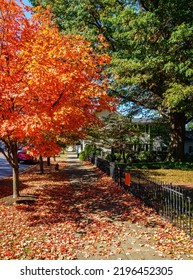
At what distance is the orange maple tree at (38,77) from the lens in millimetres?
8141

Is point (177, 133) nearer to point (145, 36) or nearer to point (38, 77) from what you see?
point (145, 36)

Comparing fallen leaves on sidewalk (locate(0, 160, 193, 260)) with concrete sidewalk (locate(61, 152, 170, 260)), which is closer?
concrete sidewalk (locate(61, 152, 170, 260))

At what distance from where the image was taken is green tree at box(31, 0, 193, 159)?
17859mm

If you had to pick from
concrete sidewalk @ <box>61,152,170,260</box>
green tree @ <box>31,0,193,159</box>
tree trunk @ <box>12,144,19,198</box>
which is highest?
green tree @ <box>31,0,193,159</box>

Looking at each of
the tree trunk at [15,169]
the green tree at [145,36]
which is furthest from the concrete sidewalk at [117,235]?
the green tree at [145,36]

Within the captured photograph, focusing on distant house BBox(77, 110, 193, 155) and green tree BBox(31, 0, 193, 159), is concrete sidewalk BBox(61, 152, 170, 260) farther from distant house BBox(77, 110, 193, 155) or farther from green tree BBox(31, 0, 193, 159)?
distant house BBox(77, 110, 193, 155)

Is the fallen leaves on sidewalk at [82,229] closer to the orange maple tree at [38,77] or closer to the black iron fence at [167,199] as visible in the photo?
the black iron fence at [167,199]

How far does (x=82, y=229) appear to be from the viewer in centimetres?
809

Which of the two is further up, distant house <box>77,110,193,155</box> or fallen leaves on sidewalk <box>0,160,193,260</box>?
distant house <box>77,110,193,155</box>

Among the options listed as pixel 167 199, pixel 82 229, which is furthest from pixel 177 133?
pixel 82 229

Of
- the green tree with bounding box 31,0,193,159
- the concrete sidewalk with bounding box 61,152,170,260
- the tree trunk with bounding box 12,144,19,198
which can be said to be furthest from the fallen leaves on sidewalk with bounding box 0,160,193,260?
the green tree with bounding box 31,0,193,159

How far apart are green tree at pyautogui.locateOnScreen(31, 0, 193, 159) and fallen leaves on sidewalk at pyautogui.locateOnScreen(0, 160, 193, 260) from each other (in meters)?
8.59

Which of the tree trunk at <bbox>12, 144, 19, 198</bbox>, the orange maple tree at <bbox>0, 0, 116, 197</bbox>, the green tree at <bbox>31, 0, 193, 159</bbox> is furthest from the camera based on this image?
the green tree at <bbox>31, 0, 193, 159</bbox>

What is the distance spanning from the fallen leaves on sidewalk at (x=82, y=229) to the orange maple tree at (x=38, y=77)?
2927 millimetres
